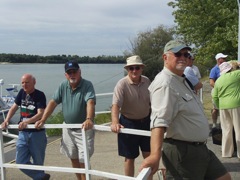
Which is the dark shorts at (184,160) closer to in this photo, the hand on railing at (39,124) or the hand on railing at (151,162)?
the hand on railing at (151,162)

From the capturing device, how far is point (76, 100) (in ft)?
15.3

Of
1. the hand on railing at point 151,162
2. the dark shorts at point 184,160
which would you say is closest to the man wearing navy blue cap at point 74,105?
the dark shorts at point 184,160

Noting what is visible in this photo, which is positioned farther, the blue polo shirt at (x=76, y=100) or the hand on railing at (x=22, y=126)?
the hand on railing at (x=22, y=126)

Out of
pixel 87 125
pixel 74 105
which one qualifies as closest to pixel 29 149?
pixel 74 105

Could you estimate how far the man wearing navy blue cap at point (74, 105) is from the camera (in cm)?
462

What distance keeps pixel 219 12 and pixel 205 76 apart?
34.4 feet

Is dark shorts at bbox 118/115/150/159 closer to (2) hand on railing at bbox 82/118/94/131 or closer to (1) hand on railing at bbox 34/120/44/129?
(2) hand on railing at bbox 82/118/94/131

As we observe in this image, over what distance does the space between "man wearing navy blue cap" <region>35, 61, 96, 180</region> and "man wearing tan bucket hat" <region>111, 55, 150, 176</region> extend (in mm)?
387

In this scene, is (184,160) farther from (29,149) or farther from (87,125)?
(29,149)

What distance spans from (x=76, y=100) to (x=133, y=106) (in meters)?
0.76

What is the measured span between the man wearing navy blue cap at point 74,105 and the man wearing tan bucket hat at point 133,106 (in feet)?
1.27

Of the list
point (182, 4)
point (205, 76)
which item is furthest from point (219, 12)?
point (205, 76)

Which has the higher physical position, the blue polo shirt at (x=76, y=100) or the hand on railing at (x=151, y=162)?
the blue polo shirt at (x=76, y=100)

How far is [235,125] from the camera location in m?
5.84
